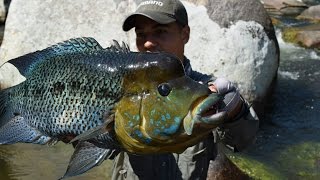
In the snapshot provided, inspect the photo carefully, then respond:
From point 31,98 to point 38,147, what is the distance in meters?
3.97

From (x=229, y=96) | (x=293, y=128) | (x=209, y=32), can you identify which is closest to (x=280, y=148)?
(x=293, y=128)

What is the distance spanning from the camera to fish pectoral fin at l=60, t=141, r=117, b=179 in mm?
2233

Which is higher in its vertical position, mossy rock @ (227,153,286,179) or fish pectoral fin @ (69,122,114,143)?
fish pectoral fin @ (69,122,114,143)

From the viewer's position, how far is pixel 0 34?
11375 mm

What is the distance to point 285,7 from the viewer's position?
16.0m

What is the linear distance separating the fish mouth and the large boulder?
4781 mm

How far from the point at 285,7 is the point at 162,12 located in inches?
549

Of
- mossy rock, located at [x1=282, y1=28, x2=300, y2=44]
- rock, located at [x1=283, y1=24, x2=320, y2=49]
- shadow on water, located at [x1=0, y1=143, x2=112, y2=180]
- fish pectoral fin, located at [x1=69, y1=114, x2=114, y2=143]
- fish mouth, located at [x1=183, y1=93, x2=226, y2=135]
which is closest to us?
fish mouth, located at [x1=183, y1=93, x2=226, y2=135]

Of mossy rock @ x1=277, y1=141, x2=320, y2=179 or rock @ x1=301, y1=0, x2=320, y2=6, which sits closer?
mossy rock @ x1=277, y1=141, x2=320, y2=179

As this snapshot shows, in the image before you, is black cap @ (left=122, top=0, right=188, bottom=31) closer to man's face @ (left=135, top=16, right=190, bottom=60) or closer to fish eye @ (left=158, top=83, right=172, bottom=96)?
man's face @ (left=135, top=16, right=190, bottom=60)

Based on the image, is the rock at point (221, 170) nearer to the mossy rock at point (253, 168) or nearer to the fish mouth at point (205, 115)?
the mossy rock at point (253, 168)

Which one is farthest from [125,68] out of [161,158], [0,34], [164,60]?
[0,34]

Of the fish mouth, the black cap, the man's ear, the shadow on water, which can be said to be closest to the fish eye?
the fish mouth

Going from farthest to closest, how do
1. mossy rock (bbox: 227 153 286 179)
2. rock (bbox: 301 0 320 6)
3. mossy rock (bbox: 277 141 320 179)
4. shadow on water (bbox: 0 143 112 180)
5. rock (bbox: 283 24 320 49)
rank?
rock (bbox: 301 0 320 6), rock (bbox: 283 24 320 49), mossy rock (bbox: 277 141 320 179), mossy rock (bbox: 227 153 286 179), shadow on water (bbox: 0 143 112 180)
